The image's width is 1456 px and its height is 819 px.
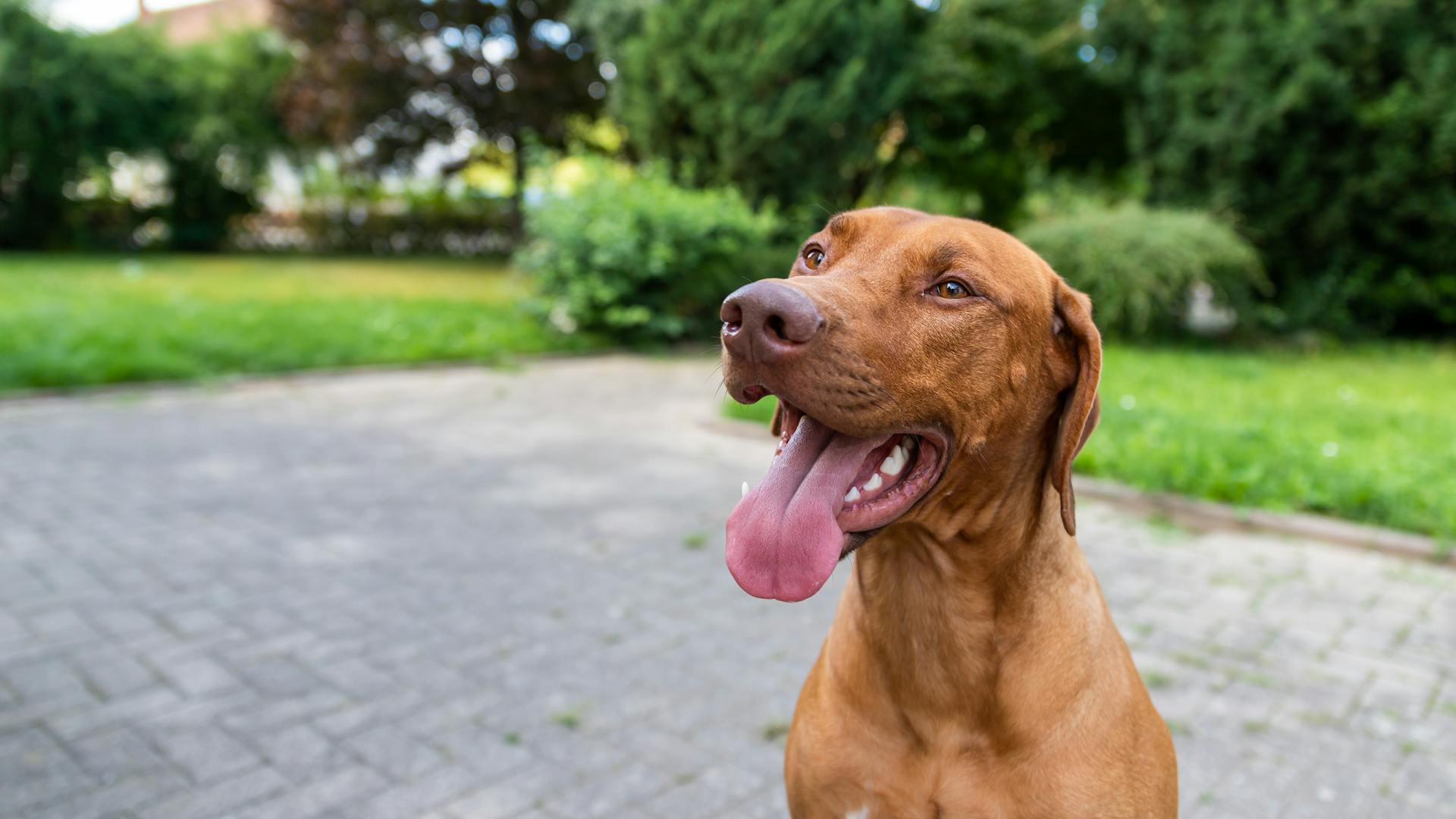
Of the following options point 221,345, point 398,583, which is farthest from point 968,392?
point 221,345

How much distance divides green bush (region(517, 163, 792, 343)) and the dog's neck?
9.62 meters

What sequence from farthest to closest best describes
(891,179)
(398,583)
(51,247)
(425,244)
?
1. (425,244)
2. (51,247)
3. (891,179)
4. (398,583)

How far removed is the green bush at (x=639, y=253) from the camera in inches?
457

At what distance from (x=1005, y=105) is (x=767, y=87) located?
580 cm

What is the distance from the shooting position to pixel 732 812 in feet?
9.61

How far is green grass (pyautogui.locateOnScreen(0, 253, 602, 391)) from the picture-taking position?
353 inches

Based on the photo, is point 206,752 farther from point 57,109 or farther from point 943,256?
point 57,109

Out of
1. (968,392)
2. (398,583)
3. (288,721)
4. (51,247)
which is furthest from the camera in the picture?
(51,247)

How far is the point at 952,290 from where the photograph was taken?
1.91m

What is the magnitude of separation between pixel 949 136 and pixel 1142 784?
16.6 m

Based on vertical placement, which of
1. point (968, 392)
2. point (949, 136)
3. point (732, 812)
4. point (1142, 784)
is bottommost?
point (732, 812)

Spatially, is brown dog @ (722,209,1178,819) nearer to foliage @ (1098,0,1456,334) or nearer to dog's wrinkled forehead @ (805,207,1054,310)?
dog's wrinkled forehead @ (805,207,1054,310)

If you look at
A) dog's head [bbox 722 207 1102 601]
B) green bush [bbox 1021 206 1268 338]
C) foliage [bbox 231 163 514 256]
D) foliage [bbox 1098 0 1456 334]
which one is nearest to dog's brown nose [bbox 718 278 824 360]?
dog's head [bbox 722 207 1102 601]

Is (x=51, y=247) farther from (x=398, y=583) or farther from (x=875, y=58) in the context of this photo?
(x=398, y=583)
